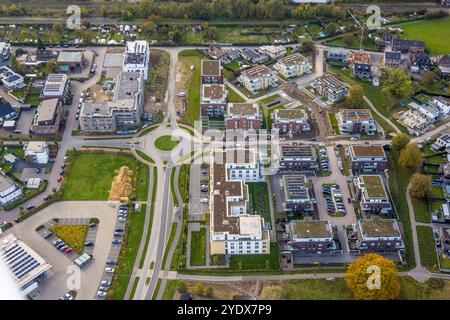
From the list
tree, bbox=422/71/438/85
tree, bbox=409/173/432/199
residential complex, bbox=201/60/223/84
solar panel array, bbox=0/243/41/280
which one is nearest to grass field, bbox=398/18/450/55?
tree, bbox=422/71/438/85

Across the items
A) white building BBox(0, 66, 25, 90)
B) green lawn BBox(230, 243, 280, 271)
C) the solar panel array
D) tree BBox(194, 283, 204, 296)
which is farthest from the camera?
white building BBox(0, 66, 25, 90)

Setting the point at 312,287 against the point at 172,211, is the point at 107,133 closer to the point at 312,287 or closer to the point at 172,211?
the point at 172,211

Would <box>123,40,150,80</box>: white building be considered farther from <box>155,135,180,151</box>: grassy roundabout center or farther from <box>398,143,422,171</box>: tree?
<box>398,143,422,171</box>: tree

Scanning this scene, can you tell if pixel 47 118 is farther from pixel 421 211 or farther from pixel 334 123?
pixel 421 211

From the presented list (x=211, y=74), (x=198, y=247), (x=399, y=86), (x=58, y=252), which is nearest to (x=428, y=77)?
(x=399, y=86)

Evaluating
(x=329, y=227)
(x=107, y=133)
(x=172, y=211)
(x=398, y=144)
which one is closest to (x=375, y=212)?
(x=329, y=227)

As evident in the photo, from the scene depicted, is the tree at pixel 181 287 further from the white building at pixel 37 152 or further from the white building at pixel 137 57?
the white building at pixel 137 57
